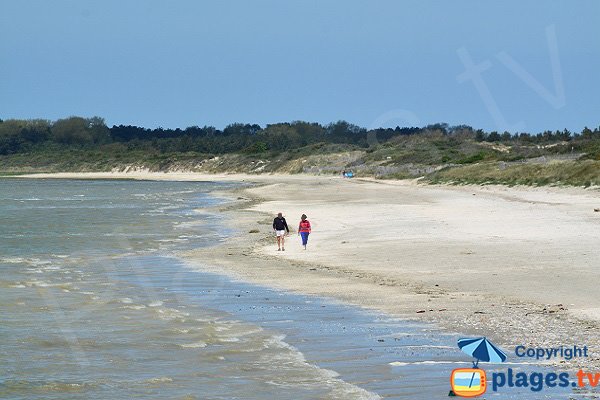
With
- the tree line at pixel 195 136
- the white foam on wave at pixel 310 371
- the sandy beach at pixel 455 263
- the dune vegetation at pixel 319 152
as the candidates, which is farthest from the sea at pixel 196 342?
the tree line at pixel 195 136

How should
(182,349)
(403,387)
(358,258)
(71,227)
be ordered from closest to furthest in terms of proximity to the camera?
(403,387) < (182,349) < (358,258) < (71,227)

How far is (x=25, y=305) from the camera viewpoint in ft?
50.7

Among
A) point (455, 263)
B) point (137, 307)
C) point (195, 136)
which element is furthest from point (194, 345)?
point (195, 136)

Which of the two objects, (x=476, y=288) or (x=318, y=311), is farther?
(x=476, y=288)

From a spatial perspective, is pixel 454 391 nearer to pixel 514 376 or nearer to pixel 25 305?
pixel 514 376

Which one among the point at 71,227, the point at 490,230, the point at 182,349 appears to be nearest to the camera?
the point at 182,349

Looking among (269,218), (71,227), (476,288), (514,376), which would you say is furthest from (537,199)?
(514,376)

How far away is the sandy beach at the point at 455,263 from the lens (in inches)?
503

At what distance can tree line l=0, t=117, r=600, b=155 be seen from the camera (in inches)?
5841

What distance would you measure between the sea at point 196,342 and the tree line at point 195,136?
116368 millimetres

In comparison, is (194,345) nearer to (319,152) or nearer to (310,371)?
(310,371)

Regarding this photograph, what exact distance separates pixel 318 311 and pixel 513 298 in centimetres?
291

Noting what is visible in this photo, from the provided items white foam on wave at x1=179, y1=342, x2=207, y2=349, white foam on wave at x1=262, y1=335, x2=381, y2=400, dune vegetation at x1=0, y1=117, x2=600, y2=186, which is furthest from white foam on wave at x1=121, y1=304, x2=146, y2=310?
dune vegetation at x1=0, y1=117, x2=600, y2=186

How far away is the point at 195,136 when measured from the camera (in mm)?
187375
